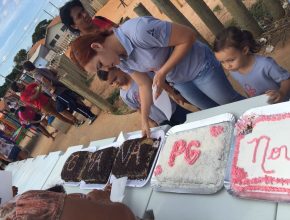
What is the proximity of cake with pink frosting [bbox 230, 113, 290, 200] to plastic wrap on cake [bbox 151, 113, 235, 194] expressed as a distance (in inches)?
3.0

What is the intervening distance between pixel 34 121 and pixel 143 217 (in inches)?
201

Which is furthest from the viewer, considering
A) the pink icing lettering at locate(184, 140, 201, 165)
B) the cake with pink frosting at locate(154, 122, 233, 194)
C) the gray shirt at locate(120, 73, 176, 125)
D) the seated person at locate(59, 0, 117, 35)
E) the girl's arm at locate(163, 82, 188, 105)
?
the seated person at locate(59, 0, 117, 35)

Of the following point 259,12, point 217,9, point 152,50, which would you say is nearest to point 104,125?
point 217,9

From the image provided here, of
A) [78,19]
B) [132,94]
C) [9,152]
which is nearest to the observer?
[132,94]

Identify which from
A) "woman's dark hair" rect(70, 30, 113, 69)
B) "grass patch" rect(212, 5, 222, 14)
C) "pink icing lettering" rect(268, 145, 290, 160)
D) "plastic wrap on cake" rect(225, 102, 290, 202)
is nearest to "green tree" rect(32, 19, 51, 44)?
"grass patch" rect(212, 5, 222, 14)

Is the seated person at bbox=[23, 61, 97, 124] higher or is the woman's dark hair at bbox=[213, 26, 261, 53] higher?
the seated person at bbox=[23, 61, 97, 124]

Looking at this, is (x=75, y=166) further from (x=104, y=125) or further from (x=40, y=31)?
(x=40, y=31)

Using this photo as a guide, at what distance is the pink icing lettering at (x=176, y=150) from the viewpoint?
1.60 m

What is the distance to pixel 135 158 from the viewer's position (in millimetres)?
1896

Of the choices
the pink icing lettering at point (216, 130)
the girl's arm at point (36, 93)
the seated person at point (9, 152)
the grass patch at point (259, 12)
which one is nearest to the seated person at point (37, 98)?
the girl's arm at point (36, 93)

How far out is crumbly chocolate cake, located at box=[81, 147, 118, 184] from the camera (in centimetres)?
210

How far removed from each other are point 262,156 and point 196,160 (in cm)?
32

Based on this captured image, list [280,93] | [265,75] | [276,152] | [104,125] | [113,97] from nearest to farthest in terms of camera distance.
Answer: [276,152] → [280,93] → [265,75] → [104,125] → [113,97]

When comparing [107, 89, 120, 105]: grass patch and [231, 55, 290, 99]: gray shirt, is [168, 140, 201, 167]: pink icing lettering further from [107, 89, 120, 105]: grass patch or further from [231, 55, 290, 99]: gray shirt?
[107, 89, 120, 105]: grass patch
